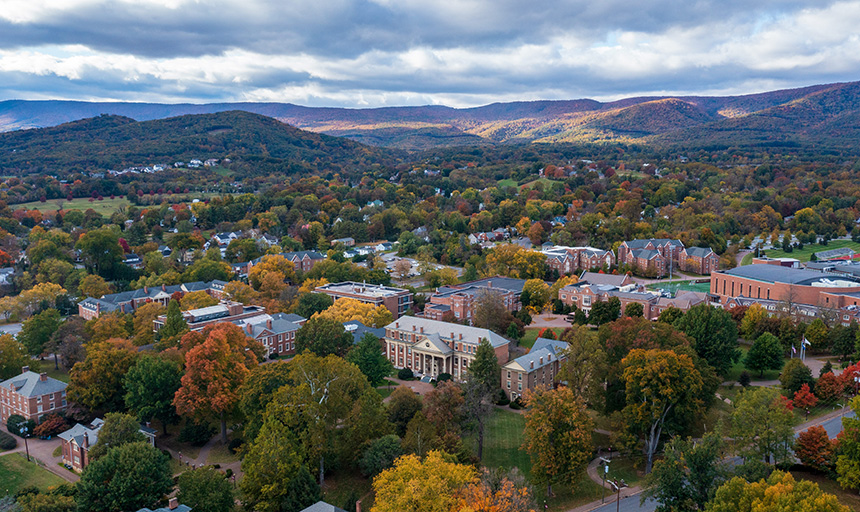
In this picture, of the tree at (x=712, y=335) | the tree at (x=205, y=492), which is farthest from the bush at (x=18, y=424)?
the tree at (x=712, y=335)

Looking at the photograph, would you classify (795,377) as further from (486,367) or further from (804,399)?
(486,367)

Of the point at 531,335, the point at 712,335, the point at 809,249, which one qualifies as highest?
the point at 712,335

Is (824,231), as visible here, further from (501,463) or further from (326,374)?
(326,374)

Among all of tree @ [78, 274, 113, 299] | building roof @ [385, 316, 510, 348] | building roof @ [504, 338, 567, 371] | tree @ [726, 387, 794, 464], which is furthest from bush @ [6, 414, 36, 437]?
tree @ [726, 387, 794, 464]

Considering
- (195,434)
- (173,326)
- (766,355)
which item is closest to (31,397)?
(173,326)

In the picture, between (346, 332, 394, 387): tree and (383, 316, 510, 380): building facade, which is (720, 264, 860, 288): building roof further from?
(346, 332, 394, 387): tree

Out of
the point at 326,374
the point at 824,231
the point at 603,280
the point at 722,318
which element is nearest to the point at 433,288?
the point at 603,280
